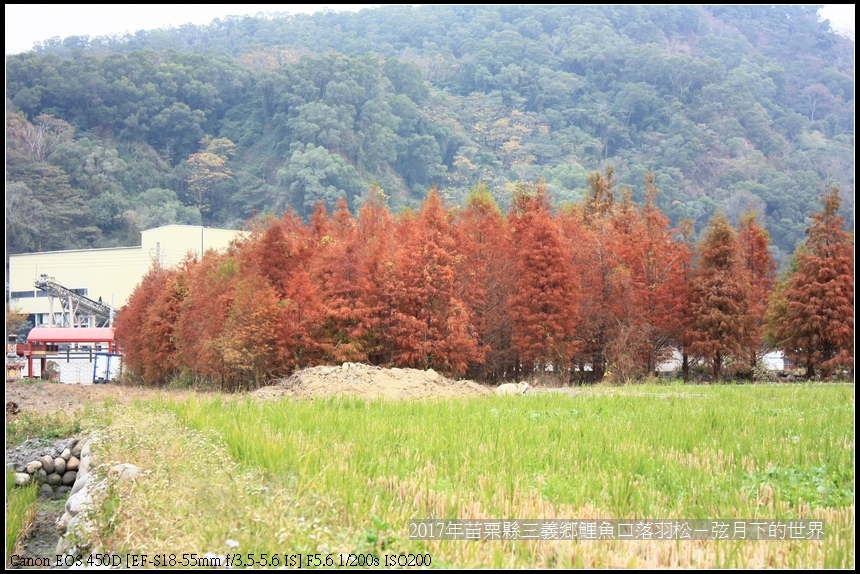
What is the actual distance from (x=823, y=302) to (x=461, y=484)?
913 inches

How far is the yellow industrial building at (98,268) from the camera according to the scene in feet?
159

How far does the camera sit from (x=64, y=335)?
3866 cm

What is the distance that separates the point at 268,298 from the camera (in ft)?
74.5

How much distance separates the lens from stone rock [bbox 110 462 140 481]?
22.3 feet

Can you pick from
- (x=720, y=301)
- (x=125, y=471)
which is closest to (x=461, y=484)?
(x=125, y=471)

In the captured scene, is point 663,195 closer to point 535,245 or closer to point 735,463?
point 535,245

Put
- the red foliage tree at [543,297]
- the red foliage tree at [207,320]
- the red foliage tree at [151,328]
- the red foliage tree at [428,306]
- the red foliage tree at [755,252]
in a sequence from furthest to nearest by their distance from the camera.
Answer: the red foliage tree at [755,252] < the red foliage tree at [151,328] < the red foliage tree at [207,320] < the red foliage tree at [543,297] < the red foliage tree at [428,306]

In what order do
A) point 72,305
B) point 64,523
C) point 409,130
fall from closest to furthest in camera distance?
point 64,523 < point 72,305 < point 409,130

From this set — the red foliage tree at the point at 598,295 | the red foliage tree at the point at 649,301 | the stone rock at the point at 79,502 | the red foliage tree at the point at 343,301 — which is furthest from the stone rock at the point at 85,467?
the red foliage tree at the point at 649,301

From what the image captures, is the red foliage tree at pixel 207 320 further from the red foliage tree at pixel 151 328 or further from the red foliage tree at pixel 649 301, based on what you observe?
the red foliage tree at pixel 649 301

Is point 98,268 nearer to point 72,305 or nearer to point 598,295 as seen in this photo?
point 72,305

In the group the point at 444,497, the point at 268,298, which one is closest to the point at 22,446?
the point at 444,497

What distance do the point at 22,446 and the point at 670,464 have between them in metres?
9.74

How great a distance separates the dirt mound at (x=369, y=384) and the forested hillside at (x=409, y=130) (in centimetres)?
4895
